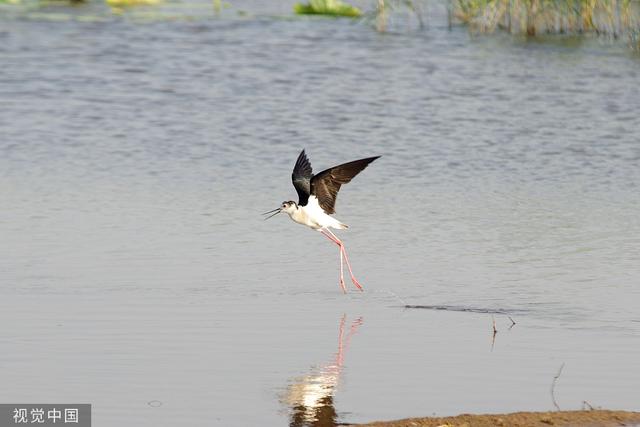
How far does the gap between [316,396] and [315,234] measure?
408 centimetres

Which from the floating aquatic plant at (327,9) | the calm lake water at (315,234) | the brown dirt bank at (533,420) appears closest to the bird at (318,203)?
the calm lake water at (315,234)

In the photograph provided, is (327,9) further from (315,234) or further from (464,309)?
(464,309)

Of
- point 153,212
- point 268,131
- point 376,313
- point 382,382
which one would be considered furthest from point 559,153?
point 382,382

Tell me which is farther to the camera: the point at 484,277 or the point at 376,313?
the point at 484,277

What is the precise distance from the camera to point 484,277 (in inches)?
339

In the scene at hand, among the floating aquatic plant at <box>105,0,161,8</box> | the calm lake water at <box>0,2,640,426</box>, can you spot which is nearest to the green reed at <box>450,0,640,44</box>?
the calm lake water at <box>0,2,640,426</box>

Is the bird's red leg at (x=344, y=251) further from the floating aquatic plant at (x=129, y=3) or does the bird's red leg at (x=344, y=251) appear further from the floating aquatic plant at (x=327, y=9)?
the floating aquatic plant at (x=129, y=3)

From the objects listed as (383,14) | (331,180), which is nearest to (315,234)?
(331,180)

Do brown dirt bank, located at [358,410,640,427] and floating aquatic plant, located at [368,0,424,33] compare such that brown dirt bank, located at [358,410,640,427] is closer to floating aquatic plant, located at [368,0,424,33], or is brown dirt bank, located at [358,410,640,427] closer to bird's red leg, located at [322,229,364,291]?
bird's red leg, located at [322,229,364,291]

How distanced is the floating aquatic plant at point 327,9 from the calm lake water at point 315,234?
3.70 meters

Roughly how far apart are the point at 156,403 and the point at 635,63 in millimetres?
13918

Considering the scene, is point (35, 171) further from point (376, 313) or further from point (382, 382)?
point (382, 382)

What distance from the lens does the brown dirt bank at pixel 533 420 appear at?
5.48 m

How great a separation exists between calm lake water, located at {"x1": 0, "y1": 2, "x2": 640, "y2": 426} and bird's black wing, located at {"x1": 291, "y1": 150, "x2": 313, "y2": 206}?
1.40ft
